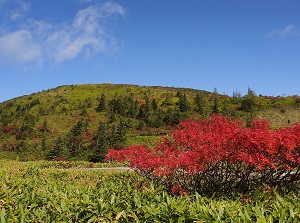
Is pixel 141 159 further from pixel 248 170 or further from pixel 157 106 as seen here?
pixel 157 106

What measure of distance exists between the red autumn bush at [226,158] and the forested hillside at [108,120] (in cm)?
2716

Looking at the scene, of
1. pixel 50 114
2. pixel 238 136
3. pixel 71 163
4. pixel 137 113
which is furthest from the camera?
pixel 50 114

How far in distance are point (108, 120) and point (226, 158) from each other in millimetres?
56843

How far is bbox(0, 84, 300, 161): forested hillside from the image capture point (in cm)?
4469

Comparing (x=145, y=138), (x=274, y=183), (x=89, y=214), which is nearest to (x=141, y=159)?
(x=274, y=183)

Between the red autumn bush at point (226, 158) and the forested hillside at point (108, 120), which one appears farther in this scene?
the forested hillside at point (108, 120)

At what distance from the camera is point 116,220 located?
4.04 metres

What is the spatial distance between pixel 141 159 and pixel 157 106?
188 ft

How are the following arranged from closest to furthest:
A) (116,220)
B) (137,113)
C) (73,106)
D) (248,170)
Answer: (116,220) → (248,170) → (137,113) → (73,106)

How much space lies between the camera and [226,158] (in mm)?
9258

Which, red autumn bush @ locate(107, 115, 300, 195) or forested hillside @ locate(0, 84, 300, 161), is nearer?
red autumn bush @ locate(107, 115, 300, 195)

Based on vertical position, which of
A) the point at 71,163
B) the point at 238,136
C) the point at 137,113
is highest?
the point at 137,113

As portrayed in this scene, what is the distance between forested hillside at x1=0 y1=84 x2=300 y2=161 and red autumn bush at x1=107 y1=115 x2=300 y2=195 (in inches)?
1069

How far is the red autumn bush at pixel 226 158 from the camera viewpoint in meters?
8.82
